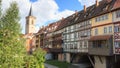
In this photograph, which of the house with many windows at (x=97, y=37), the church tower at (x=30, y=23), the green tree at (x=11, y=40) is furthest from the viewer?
the church tower at (x=30, y=23)

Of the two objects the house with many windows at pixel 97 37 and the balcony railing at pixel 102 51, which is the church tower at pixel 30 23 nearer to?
the house with many windows at pixel 97 37

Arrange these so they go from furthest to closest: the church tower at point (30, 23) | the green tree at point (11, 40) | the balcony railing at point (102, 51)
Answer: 1. the church tower at point (30, 23)
2. the balcony railing at point (102, 51)
3. the green tree at point (11, 40)

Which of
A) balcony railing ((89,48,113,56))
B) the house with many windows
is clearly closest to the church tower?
the house with many windows

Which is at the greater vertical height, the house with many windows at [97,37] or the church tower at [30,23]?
the church tower at [30,23]

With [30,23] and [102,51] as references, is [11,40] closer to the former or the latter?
[102,51]

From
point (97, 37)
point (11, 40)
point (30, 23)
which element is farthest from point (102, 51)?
point (30, 23)

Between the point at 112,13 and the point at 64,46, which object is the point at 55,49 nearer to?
the point at 64,46

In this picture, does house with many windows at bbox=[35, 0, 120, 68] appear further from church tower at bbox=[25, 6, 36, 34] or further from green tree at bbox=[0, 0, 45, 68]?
church tower at bbox=[25, 6, 36, 34]

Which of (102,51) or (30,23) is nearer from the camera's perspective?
(102,51)

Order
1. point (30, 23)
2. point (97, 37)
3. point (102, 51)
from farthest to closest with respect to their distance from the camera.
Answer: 1. point (30, 23)
2. point (97, 37)
3. point (102, 51)

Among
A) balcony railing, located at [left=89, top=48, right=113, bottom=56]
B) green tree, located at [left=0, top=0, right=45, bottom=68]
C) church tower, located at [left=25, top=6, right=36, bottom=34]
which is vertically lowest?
balcony railing, located at [left=89, top=48, right=113, bottom=56]

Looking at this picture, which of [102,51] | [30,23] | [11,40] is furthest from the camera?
[30,23]

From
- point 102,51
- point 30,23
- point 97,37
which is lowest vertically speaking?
point 102,51

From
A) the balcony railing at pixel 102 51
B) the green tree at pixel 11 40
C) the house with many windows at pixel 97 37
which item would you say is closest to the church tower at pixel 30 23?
the house with many windows at pixel 97 37
